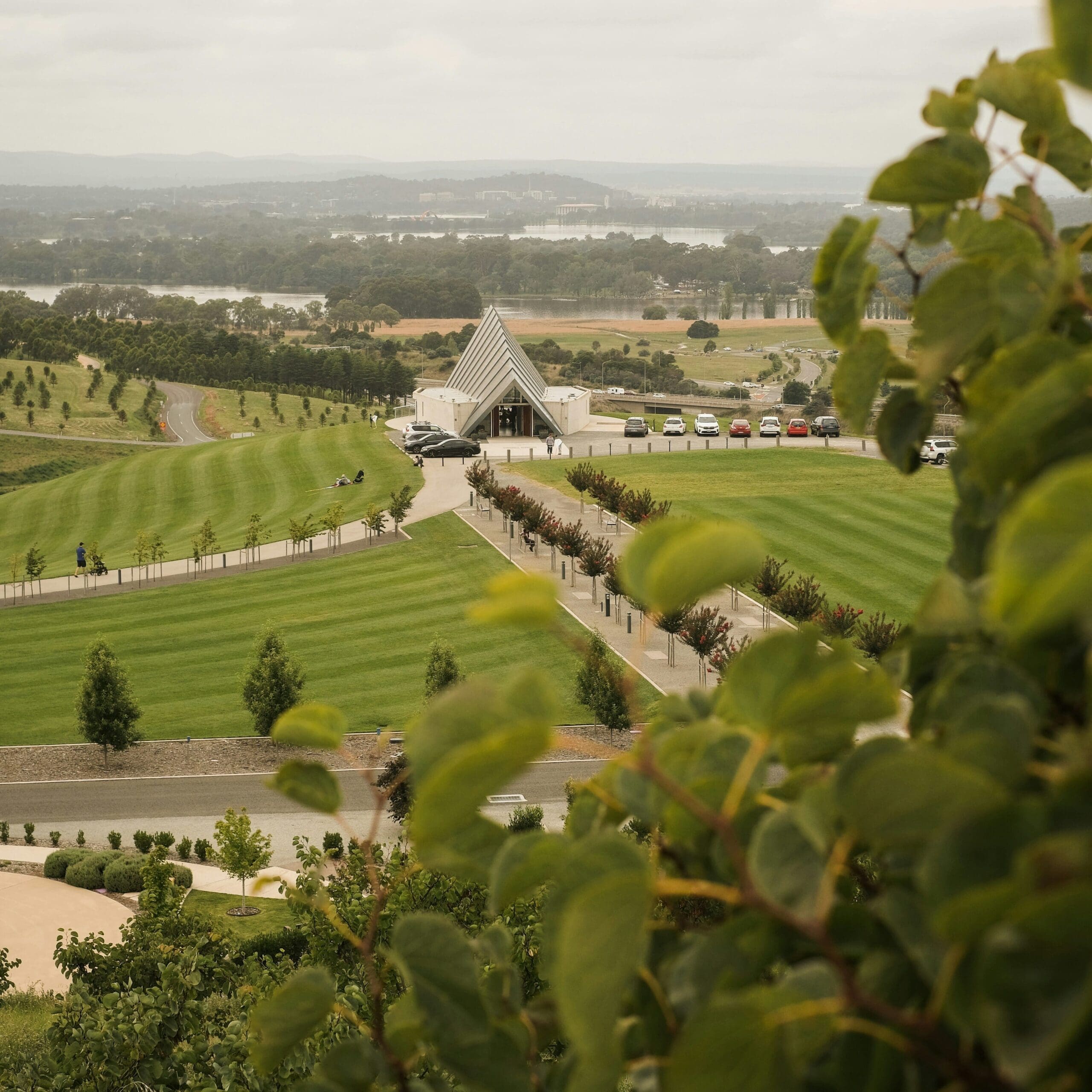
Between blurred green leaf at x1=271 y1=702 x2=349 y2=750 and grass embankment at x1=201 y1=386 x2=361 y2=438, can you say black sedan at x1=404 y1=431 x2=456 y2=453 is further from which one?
blurred green leaf at x1=271 y1=702 x2=349 y2=750

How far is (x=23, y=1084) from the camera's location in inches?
320

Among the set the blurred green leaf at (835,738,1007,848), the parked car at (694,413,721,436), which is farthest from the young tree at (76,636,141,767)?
the parked car at (694,413,721,436)

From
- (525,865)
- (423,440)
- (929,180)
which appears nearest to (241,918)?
(525,865)

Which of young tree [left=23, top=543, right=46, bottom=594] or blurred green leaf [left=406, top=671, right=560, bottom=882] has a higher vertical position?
blurred green leaf [left=406, top=671, right=560, bottom=882]

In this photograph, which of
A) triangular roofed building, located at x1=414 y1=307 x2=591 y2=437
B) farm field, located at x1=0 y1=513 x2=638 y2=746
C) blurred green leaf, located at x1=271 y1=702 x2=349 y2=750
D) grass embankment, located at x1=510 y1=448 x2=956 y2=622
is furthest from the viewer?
triangular roofed building, located at x1=414 y1=307 x2=591 y2=437

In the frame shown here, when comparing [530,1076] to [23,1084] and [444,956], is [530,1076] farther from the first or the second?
[23,1084]

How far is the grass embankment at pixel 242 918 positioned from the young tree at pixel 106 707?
6.13m

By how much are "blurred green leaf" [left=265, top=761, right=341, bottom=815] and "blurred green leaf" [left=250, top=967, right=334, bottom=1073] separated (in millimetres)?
304

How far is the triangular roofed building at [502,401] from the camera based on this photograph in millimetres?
57938

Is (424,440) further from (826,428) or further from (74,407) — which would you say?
(74,407)

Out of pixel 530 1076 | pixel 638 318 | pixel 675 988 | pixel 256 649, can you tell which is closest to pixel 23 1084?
pixel 530 1076

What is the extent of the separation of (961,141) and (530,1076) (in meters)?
1.80

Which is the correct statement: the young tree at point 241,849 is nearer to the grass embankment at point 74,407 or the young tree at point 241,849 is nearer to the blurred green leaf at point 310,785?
the blurred green leaf at point 310,785

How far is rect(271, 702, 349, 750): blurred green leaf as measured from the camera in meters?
2.16
